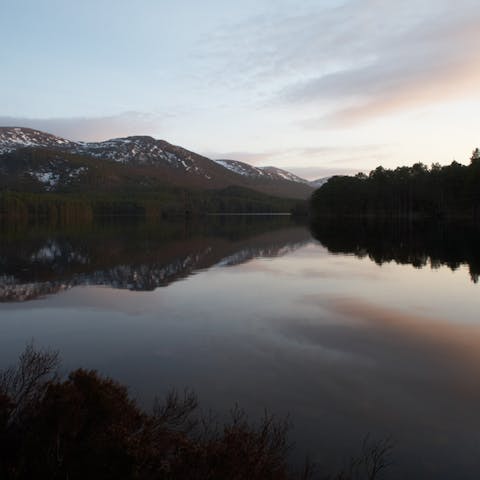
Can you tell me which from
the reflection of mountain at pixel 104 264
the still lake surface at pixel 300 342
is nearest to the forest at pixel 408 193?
the reflection of mountain at pixel 104 264

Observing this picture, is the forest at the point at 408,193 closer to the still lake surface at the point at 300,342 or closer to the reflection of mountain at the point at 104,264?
the reflection of mountain at the point at 104,264

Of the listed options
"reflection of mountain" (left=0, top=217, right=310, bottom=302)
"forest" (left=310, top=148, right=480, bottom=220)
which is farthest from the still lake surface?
"forest" (left=310, top=148, right=480, bottom=220)

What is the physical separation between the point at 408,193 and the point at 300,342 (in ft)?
459

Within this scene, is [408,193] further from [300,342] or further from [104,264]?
[300,342]

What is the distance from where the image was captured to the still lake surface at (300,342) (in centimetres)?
1067

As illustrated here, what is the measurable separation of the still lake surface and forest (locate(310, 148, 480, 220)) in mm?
90003

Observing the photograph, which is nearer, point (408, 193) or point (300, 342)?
point (300, 342)

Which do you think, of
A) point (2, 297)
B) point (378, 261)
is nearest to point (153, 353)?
point (2, 297)

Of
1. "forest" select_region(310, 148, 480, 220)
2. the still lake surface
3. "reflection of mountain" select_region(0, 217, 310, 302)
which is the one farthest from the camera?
"forest" select_region(310, 148, 480, 220)

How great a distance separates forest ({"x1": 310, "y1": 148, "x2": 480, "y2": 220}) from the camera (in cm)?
11919

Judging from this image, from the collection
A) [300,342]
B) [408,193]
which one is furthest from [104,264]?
[408,193]

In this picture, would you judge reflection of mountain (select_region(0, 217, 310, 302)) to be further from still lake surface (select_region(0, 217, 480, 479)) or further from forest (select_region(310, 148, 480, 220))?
forest (select_region(310, 148, 480, 220))

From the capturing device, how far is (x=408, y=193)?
148 meters

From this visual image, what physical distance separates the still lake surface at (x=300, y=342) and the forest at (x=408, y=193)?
295 feet
